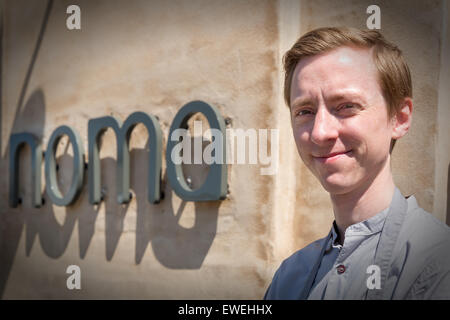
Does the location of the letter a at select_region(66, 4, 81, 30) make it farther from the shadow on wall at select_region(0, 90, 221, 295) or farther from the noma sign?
the noma sign

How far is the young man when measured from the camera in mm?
1470

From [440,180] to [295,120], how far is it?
1.15 metres

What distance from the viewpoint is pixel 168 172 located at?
354cm

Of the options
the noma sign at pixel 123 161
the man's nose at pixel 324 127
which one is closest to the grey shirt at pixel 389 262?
the man's nose at pixel 324 127

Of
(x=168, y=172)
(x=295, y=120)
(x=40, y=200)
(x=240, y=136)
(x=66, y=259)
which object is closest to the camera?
(x=295, y=120)

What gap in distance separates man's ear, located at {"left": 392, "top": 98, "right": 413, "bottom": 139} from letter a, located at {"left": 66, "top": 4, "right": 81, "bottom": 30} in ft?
11.6

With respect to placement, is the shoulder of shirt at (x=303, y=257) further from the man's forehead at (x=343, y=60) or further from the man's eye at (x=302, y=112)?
the man's forehead at (x=343, y=60)

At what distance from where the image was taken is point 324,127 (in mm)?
1495

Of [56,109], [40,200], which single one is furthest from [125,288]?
[56,109]

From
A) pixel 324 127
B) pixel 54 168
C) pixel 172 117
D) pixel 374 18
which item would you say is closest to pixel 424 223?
pixel 324 127

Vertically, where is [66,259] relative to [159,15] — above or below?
below

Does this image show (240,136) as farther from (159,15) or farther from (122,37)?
(122,37)

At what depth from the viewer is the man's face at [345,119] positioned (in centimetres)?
150

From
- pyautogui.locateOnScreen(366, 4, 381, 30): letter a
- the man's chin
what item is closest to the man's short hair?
A: the man's chin
